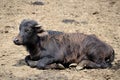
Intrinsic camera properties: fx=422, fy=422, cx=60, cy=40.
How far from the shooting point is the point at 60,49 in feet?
33.0

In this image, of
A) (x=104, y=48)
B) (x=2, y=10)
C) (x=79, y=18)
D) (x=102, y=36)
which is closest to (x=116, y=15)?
(x=79, y=18)

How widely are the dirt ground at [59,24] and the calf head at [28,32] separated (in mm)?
647

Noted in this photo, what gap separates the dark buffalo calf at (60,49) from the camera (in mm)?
9898

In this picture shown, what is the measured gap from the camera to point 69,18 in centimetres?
1488

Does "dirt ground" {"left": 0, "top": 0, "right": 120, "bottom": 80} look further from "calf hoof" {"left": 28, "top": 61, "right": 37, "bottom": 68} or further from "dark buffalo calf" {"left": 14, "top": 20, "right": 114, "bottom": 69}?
"dark buffalo calf" {"left": 14, "top": 20, "right": 114, "bottom": 69}

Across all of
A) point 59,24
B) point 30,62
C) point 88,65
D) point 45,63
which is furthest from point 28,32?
point 59,24

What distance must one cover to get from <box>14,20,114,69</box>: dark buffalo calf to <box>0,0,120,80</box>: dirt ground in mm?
249

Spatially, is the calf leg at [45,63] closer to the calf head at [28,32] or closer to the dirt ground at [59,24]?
the dirt ground at [59,24]

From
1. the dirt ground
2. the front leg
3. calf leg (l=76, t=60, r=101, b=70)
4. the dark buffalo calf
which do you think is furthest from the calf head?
calf leg (l=76, t=60, r=101, b=70)

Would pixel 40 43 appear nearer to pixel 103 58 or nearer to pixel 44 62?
pixel 44 62

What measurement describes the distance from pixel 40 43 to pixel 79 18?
4.96 metres

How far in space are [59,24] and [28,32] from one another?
4.19 meters

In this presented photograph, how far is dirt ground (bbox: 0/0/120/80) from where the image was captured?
9.49m

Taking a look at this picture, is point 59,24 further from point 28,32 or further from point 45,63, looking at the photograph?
point 45,63
